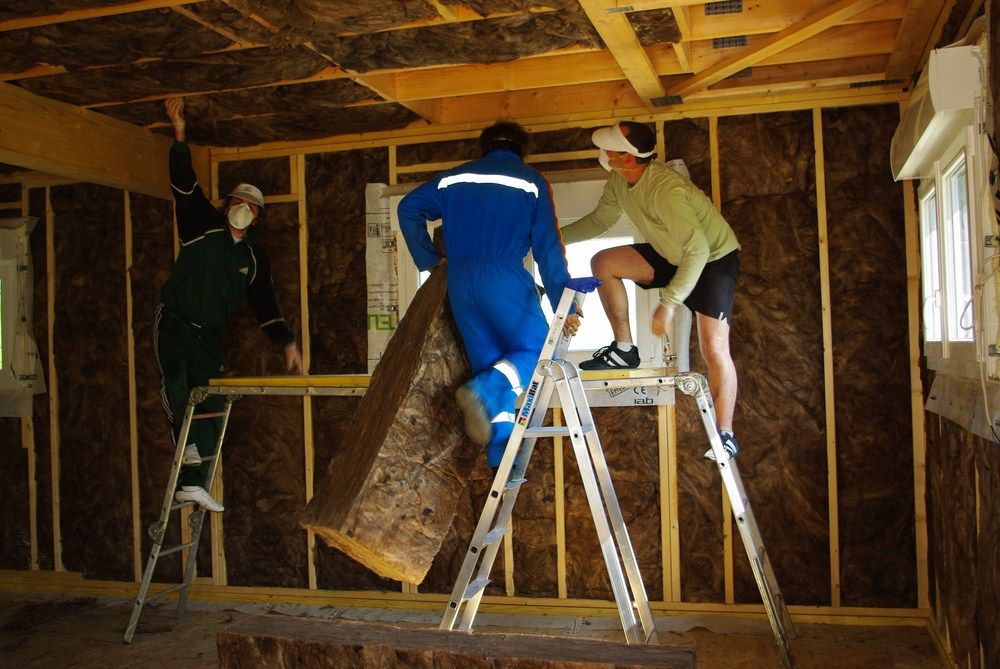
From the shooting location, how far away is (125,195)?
5.04 meters

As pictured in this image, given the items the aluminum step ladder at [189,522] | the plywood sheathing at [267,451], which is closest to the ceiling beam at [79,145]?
the plywood sheathing at [267,451]

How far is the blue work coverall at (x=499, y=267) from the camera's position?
3.00 m

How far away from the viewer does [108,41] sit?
3.30 m

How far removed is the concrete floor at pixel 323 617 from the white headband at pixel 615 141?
7.32 ft

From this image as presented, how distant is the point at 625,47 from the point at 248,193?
7.83 ft

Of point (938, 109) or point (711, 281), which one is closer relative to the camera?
point (938, 109)

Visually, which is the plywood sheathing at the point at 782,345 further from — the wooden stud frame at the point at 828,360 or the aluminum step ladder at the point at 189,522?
the aluminum step ladder at the point at 189,522

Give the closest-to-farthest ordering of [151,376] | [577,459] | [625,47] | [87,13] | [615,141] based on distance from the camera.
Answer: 1. [577,459]
2. [87,13]
3. [625,47]
4. [615,141]
5. [151,376]

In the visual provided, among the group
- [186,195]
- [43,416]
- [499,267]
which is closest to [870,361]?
[499,267]

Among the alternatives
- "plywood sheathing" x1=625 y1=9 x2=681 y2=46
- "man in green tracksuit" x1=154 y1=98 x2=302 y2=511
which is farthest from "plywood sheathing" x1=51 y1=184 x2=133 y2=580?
"plywood sheathing" x1=625 y1=9 x2=681 y2=46

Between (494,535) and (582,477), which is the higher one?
(582,477)

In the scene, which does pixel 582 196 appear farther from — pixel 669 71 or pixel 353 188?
pixel 353 188

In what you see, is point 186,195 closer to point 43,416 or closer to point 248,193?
point 248,193

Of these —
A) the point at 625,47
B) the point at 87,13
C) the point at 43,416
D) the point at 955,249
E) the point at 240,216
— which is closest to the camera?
the point at 87,13
